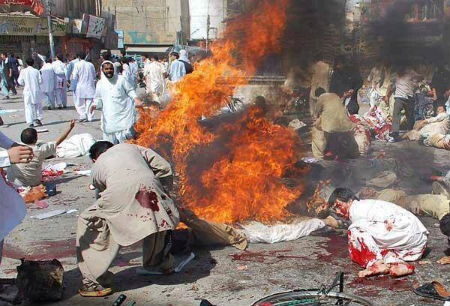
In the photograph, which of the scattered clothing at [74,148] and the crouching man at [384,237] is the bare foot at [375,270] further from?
the scattered clothing at [74,148]

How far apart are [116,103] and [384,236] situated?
559 centimetres

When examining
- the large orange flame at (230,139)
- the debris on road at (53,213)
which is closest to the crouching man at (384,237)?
the large orange flame at (230,139)

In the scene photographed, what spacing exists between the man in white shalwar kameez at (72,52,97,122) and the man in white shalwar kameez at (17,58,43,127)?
43.5 inches

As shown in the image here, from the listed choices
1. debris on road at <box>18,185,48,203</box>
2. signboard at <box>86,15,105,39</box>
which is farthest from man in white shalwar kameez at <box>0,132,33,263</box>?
signboard at <box>86,15,105,39</box>

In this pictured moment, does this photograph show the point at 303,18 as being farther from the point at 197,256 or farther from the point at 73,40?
the point at 73,40

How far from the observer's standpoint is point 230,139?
303 inches

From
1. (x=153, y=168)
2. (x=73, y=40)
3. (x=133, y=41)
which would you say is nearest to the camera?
(x=153, y=168)

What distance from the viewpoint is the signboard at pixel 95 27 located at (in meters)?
39.9

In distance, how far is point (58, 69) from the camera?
19.1 m

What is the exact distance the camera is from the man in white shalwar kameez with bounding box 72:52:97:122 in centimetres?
1591

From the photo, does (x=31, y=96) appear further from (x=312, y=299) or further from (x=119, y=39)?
(x=119, y=39)

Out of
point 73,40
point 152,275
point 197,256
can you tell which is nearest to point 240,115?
point 197,256

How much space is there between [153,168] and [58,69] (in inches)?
589

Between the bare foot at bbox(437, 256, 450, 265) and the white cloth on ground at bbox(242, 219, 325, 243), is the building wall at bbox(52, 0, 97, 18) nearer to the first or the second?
the white cloth on ground at bbox(242, 219, 325, 243)
